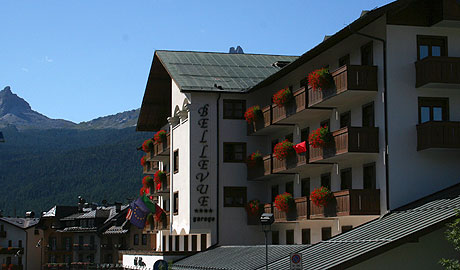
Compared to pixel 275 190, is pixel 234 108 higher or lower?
higher

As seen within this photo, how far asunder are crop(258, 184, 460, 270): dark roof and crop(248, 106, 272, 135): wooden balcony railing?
1336 cm

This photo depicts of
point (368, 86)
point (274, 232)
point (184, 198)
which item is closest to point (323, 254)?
point (368, 86)

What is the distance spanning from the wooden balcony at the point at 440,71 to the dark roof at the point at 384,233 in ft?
13.3

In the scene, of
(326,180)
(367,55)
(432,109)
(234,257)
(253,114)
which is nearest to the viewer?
(432,109)

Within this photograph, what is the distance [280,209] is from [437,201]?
12544 mm

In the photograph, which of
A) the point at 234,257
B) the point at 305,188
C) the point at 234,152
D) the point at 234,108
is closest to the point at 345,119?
the point at 305,188

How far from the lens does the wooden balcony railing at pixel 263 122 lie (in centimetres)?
4497

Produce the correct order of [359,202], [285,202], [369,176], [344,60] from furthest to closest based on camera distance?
[285,202], [344,60], [369,176], [359,202]

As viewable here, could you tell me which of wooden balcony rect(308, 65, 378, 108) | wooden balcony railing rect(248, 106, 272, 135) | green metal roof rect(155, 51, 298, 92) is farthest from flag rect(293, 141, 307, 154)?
green metal roof rect(155, 51, 298, 92)

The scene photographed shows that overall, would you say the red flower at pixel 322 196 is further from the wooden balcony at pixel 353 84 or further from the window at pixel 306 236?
the window at pixel 306 236

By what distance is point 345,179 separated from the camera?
3791 centimetres

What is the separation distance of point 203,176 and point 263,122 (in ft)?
16.7

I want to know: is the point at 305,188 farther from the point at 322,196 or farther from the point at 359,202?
the point at 359,202

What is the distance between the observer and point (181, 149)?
5131 cm
